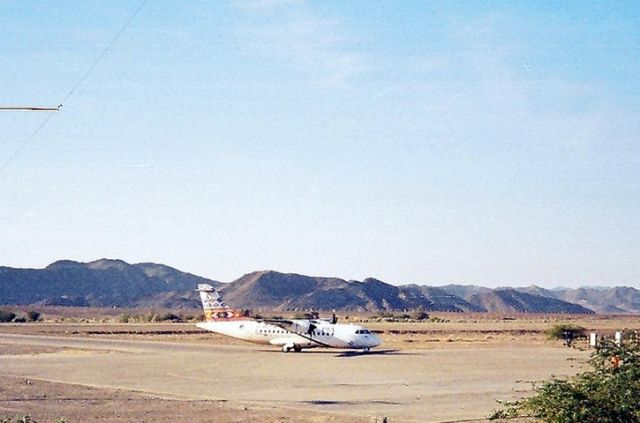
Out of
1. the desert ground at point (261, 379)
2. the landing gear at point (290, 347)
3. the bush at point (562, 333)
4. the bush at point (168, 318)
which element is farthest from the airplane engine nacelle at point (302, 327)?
the bush at point (168, 318)

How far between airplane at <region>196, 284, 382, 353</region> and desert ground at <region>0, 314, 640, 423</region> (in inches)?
39.0

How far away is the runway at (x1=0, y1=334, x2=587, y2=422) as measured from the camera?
107 ft

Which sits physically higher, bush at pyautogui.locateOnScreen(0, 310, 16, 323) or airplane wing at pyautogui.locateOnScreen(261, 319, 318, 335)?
airplane wing at pyautogui.locateOnScreen(261, 319, 318, 335)

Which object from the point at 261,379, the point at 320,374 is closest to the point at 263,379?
the point at 261,379

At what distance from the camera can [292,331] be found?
5966 cm

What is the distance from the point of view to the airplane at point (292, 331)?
5862 centimetres

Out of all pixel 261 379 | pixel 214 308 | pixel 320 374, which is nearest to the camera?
pixel 261 379

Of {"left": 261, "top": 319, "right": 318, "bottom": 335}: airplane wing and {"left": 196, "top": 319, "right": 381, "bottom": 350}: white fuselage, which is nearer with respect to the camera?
{"left": 196, "top": 319, "right": 381, "bottom": 350}: white fuselage

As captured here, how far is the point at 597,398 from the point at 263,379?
27.4m

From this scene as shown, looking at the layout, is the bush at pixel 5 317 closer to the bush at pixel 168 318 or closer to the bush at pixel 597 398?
the bush at pixel 168 318

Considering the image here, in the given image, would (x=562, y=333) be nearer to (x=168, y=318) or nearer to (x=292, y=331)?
(x=292, y=331)

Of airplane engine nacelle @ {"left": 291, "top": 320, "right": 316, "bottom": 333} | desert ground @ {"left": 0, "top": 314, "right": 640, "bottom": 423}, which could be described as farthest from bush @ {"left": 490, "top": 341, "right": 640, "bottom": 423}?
airplane engine nacelle @ {"left": 291, "top": 320, "right": 316, "bottom": 333}

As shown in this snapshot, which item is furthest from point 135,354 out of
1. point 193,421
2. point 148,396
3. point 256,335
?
point 193,421

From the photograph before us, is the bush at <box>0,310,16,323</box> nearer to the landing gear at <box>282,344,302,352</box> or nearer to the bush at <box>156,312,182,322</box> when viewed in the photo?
the bush at <box>156,312,182,322</box>
